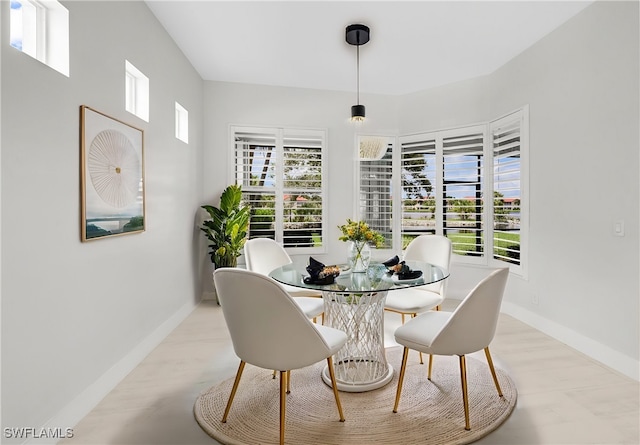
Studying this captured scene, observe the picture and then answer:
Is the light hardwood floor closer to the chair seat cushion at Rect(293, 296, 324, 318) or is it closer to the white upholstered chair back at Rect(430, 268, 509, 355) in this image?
the white upholstered chair back at Rect(430, 268, 509, 355)

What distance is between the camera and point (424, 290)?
3.16 meters

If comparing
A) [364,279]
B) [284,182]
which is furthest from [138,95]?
[364,279]

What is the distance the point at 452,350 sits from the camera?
1938 millimetres

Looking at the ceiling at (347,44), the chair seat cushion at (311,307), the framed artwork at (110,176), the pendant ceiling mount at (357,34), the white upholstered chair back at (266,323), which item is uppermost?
the ceiling at (347,44)

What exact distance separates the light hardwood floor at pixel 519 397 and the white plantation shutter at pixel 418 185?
6.07 feet

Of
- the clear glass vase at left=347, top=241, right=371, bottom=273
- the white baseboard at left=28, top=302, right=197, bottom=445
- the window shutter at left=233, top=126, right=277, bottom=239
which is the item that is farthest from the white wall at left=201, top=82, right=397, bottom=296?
the clear glass vase at left=347, top=241, right=371, bottom=273

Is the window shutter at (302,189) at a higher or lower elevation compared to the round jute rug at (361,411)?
higher

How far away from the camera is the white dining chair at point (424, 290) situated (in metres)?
2.79

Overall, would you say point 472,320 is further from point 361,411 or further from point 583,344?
point 583,344

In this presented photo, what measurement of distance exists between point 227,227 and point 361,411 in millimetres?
2694

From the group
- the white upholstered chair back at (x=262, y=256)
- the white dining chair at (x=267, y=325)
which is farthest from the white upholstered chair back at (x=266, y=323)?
the white upholstered chair back at (x=262, y=256)

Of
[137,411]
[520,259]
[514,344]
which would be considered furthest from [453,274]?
[137,411]

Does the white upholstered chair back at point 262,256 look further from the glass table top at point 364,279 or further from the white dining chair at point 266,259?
the glass table top at point 364,279

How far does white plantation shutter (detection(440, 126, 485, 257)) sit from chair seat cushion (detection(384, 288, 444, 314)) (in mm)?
1696
